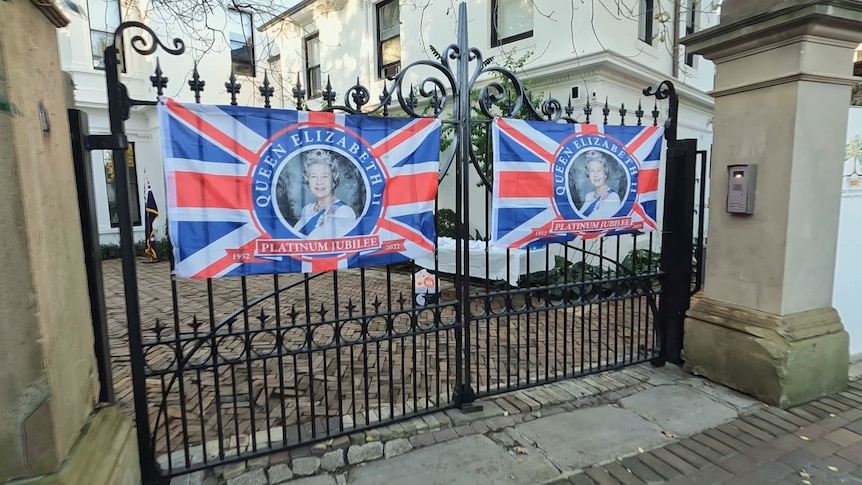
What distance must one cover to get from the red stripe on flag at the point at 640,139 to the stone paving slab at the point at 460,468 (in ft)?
8.24

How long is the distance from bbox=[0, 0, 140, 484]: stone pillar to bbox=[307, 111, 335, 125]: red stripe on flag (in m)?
1.16

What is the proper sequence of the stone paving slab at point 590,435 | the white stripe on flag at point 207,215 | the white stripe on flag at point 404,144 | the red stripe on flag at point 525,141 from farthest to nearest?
the red stripe on flag at point 525,141 < the white stripe on flag at point 404,144 < the stone paving slab at point 590,435 < the white stripe on flag at point 207,215

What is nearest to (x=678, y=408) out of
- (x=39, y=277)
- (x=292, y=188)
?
(x=292, y=188)

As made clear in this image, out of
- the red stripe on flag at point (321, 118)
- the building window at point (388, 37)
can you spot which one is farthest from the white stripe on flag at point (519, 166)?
the building window at point (388, 37)

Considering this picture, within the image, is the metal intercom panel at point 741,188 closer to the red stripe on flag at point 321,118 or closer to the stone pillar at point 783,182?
the stone pillar at point 783,182

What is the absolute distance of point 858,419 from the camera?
322 centimetres

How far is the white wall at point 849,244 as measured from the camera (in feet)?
12.6

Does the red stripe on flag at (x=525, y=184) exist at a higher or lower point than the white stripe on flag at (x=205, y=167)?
lower

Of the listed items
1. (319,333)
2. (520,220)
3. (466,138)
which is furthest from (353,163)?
(319,333)

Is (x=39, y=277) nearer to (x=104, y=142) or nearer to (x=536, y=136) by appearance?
(x=104, y=142)

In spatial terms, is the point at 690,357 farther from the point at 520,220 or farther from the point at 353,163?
the point at 353,163

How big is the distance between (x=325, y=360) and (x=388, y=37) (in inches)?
403

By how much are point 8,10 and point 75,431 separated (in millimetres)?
1676

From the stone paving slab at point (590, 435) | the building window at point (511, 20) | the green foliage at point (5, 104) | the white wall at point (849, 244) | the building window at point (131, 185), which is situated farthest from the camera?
the building window at point (131, 185)
